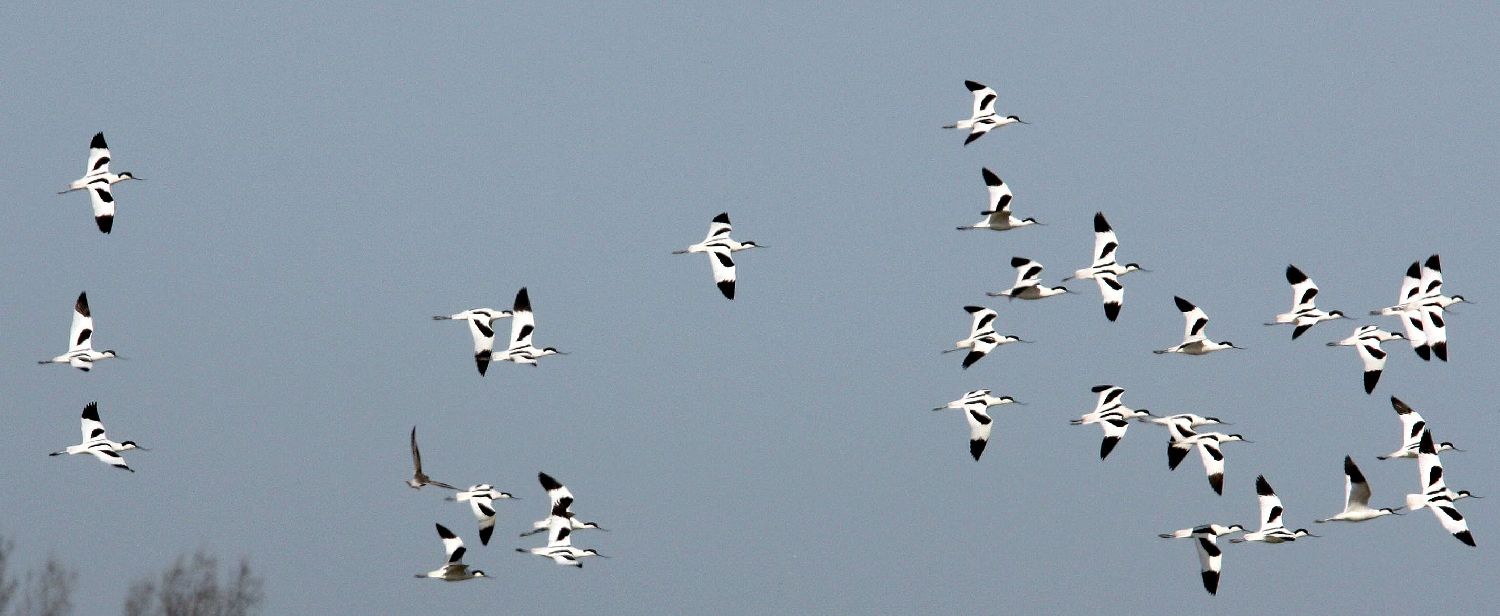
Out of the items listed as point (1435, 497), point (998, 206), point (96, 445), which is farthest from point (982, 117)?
point (96, 445)

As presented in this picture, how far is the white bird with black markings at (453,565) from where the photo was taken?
4125 centimetres

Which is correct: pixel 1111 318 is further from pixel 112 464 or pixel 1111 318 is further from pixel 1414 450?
pixel 112 464

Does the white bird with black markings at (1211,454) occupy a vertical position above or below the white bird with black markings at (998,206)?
below

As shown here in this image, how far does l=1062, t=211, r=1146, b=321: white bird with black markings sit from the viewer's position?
43.0 meters

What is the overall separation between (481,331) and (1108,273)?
12.5 m

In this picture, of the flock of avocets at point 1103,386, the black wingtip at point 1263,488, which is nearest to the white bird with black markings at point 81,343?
the flock of avocets at point 1103,386

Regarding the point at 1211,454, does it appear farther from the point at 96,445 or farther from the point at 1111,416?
the point at 96,445

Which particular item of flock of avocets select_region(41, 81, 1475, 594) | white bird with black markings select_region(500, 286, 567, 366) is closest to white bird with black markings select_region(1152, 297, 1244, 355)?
flock of avocets select_region(41, 81, 1475, 594)

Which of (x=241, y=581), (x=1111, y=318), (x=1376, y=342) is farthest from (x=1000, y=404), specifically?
(x=241, y=581)

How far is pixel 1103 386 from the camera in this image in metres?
43.6

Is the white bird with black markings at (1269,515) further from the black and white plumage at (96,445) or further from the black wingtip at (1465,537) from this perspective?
the black and white plumage at (96,445)

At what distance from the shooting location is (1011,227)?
140 feet

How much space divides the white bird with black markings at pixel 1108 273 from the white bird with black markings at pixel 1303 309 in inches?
132

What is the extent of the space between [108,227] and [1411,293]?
85.2 feet
